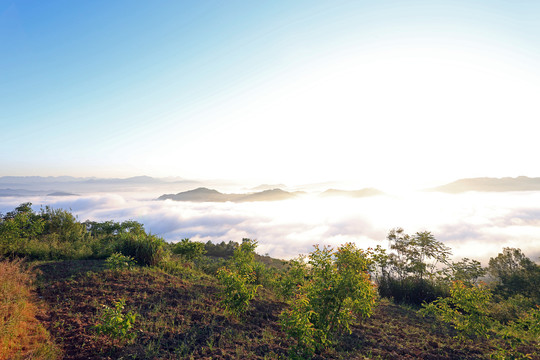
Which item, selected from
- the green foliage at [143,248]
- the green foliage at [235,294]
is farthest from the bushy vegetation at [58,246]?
the green foliage at [235,294]

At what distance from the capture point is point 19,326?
18.8 ft

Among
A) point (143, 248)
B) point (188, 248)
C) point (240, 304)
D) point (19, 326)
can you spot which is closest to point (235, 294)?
point (240, 304)

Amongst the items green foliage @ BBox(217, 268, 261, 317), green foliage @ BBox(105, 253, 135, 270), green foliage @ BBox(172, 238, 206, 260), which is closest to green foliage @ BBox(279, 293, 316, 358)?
green foliage @ BBox(217, 268, 261, 317)

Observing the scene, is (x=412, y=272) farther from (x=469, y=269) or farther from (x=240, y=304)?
(x=240, y=304)

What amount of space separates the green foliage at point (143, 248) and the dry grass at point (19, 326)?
4745mm

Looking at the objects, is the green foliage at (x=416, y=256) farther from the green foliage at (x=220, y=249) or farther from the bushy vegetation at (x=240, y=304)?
the green foliage at (x=220, y=249)

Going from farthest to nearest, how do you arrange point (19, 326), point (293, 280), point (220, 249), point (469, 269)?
point (220, 249)
point (469, 269)
point (293, 280)
point (19, 326)

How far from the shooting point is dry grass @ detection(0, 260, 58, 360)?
4.92 meters

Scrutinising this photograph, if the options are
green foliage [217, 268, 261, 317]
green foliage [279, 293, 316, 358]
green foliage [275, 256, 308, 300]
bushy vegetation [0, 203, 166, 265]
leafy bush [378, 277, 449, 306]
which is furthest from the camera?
leafy bush [378, 277, 449, 306]

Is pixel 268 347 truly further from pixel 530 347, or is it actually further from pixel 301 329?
pixel 530 347

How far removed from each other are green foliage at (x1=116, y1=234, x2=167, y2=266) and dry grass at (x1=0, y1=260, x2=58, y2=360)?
4.75 meters

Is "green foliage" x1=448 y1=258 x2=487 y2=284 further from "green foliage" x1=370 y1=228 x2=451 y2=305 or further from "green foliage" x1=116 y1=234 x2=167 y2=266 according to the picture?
"green foliage" x1=116 y1=234 x2=167 y2=266

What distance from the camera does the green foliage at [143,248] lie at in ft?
41.5

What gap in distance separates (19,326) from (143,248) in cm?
706
